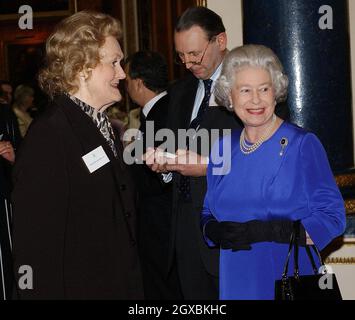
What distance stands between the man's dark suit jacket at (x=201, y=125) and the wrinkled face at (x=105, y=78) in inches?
40.9

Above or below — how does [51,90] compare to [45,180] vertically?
above

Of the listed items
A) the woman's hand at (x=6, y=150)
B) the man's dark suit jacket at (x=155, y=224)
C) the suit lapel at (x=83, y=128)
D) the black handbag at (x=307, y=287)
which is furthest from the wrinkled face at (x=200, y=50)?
the woman's hand at (x=6, y=150)

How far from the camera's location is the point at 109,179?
2.65m

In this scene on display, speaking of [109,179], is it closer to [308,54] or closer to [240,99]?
[240,99]

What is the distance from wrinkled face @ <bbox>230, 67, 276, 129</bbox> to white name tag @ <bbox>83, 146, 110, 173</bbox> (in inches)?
25.1

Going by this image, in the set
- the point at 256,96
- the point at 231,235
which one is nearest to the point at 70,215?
the point at 231,235

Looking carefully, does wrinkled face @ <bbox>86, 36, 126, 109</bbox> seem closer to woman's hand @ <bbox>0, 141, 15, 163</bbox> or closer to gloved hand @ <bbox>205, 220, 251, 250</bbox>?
gloved hand @ <bbox>205, 220, 251, 250</bbox>

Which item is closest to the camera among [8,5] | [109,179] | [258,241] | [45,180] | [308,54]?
[45,180]

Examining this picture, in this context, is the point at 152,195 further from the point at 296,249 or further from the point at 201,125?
the point at 296,249

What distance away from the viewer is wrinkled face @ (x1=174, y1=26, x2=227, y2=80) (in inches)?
151

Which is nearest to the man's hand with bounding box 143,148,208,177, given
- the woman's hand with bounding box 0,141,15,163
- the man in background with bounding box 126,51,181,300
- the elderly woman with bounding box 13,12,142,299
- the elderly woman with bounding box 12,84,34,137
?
the elderly woman with bounding box 13,12,142,299

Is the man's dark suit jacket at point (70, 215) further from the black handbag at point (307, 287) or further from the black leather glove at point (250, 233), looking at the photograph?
the black handbag at point (307, 287)
